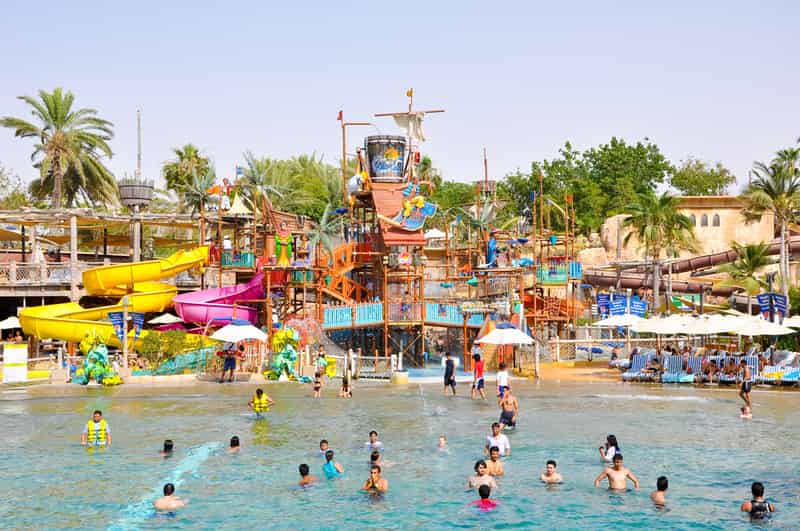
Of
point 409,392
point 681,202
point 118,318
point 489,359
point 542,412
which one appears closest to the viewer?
point 542,412

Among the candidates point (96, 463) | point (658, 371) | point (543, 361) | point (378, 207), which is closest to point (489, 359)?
point (543, 361)

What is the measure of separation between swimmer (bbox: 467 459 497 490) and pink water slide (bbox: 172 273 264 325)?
27.7 m

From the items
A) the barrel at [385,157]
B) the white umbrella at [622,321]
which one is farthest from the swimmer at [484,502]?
the barrel at [385,157]

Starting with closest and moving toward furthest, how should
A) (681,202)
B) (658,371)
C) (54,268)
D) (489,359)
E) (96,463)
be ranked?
(96,463) < (658,371) < (489,359) < (54,268) < (681,202)

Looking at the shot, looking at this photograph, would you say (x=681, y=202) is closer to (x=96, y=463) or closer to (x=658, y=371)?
(x=658, y=371)

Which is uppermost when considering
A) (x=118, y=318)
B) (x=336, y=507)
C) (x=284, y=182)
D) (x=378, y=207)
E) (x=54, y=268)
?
(x=284, y=182)

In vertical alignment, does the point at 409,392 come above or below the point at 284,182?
below

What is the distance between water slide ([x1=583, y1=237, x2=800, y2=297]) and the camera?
192 ft

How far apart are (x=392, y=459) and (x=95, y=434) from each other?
7.17 m

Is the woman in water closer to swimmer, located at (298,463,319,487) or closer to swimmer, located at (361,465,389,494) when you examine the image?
swimmer, located at (361,465,389,494)

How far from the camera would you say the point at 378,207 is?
159 feet


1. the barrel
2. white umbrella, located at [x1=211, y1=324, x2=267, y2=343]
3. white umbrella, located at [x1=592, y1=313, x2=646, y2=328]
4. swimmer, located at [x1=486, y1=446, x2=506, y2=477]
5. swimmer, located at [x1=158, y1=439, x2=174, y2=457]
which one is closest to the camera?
swimmer, located at [x1=486, y1=446, x2=506, y2=477]

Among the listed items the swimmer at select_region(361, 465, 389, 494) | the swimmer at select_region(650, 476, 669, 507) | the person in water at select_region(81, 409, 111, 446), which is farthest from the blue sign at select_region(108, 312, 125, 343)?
the swimmer at select_region(650, 476, 669, 507)

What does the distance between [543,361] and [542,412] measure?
1397 centimetres
